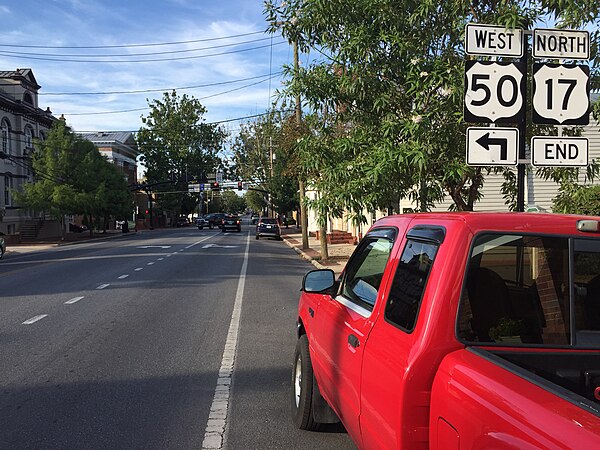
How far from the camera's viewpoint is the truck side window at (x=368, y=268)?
3418 millimetres

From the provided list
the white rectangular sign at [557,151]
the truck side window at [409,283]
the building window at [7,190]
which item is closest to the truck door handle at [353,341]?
the truck side window at [409,283]

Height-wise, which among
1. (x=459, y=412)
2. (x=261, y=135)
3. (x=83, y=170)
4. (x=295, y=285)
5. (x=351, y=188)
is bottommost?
(x=295, y=285)

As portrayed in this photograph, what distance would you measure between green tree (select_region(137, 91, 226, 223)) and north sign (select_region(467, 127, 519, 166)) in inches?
3064

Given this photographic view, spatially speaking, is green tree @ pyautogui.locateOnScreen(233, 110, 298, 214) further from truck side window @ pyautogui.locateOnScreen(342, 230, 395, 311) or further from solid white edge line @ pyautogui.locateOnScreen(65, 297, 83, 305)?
truck side window @ pyautogui.locateOnScreen(342, 230, 395, 311)

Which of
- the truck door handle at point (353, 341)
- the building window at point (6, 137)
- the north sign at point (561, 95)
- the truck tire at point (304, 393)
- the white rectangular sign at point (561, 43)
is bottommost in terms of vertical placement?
the truck tire at point (304, 393)

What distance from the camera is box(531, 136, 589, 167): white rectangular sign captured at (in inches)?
223

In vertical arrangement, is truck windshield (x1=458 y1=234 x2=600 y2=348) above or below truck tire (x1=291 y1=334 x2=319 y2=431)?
above

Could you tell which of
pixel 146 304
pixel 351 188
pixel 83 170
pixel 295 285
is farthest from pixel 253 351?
pixel 83 170

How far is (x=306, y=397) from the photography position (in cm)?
439

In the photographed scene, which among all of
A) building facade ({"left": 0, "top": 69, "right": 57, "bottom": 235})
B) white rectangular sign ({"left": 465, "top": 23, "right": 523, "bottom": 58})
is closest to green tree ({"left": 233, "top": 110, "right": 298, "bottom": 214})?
building facade ({"left": 0, "top": 69, "right": 57, "bottom": 235})

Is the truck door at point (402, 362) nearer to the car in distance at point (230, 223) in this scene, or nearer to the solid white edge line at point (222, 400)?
the solid white edge line at point (222, 400)

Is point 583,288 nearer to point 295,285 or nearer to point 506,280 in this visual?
point 506,280

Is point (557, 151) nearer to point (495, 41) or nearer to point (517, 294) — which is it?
point (495, 41)

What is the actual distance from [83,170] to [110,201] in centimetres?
835
